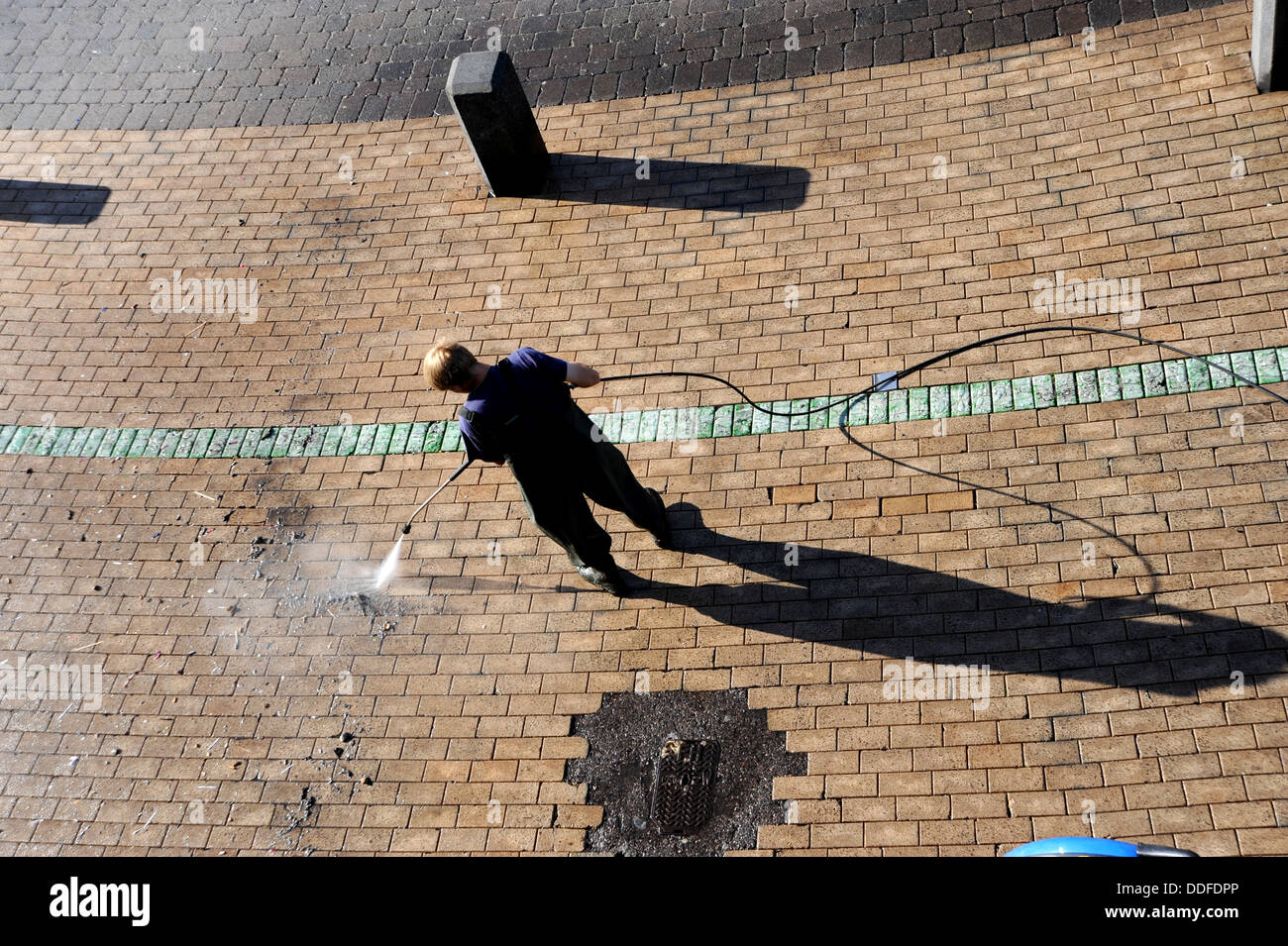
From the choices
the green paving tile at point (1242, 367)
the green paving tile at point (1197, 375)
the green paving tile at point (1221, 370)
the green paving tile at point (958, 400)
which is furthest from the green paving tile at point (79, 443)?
the green paving tile at point (1242, 367)

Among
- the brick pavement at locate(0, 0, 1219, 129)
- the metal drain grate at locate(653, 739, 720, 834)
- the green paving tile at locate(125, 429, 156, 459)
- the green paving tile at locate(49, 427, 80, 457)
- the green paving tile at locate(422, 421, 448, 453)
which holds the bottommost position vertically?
the metal drain grate at locate(653, 739, 720, 834)

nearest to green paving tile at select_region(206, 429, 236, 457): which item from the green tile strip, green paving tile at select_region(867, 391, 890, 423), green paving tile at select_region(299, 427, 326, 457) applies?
the green tile strip

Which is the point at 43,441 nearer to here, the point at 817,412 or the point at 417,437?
the point at 417,437

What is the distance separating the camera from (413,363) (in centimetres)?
797

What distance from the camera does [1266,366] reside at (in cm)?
635

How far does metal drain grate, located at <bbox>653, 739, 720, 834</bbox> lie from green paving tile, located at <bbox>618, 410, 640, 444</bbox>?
2.14 meters

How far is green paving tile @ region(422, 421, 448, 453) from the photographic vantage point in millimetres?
7434

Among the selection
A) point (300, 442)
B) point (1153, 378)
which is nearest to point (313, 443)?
point (300, 442)

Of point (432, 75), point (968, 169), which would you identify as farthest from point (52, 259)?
point (968, 169)

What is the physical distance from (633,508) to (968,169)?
399 cm

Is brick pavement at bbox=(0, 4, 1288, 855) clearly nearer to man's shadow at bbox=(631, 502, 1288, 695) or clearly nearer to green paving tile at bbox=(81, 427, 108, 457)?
man's shadow at bbox=(631, 502, 1288, 695)

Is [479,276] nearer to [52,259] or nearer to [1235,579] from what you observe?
[52,259]

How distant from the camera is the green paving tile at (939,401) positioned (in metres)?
6.73

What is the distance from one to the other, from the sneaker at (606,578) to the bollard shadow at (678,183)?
339cm
